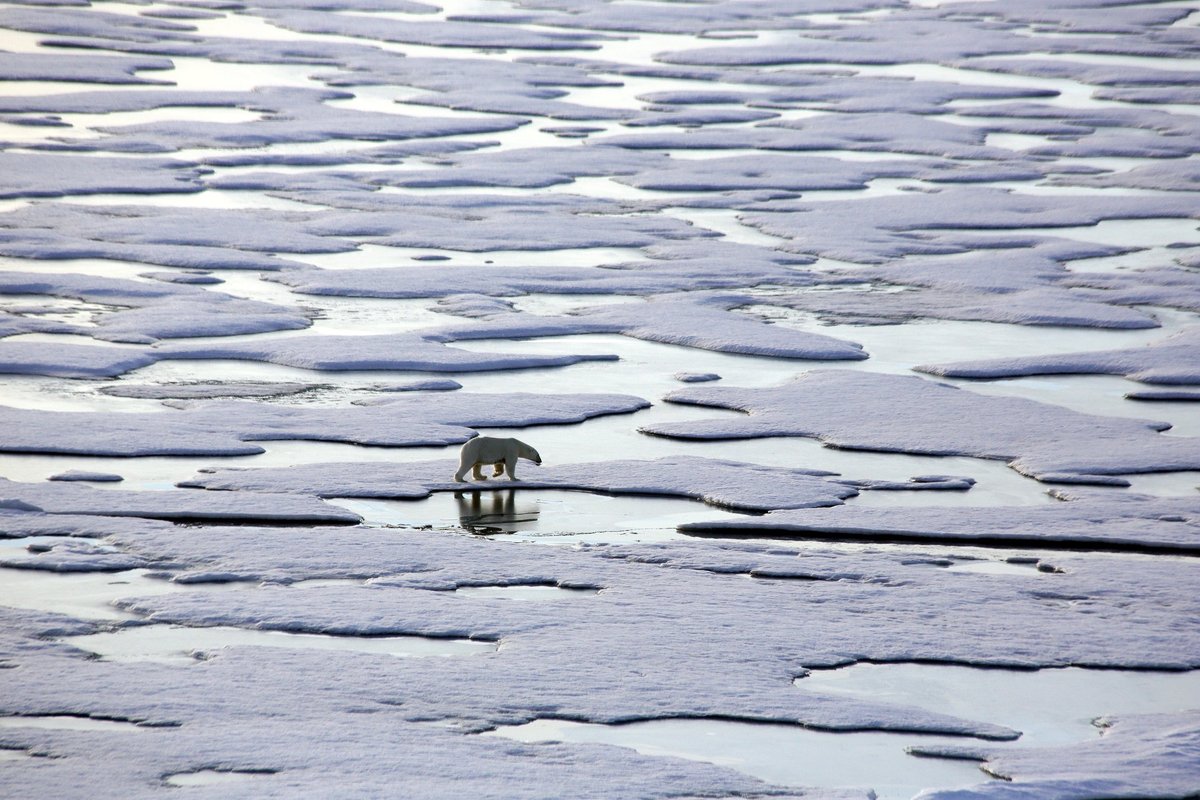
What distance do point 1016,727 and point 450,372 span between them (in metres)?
4.14

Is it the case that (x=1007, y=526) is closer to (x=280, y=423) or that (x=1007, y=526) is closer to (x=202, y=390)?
(x=280, y=423)

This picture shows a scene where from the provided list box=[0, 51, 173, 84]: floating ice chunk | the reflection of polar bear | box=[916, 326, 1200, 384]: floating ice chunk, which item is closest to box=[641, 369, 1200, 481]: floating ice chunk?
box=[916, 326, 1200, 384]: floating ice chunk

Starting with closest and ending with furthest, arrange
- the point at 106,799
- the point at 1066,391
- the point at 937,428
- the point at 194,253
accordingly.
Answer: the point at 106,799 → the point at 937,428 → the point at 1066,391 → the point at 194,253

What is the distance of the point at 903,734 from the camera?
4312mm

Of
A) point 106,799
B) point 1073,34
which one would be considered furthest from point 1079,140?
point 106,799

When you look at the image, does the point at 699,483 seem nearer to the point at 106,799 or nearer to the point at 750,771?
the point at 750,771

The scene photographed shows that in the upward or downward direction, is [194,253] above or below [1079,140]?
below

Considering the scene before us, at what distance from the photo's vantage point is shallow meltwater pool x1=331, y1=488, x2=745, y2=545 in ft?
19.1

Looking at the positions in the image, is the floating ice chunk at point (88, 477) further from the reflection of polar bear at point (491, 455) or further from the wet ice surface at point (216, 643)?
the wet ice surface at point (216, 643)

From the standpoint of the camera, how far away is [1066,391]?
7.84 meters

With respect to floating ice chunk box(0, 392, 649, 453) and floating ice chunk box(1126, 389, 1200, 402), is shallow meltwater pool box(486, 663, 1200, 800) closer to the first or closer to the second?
floating ice chunk box(0, 392, 649, 453)

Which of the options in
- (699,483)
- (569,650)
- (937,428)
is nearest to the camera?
(569,650)

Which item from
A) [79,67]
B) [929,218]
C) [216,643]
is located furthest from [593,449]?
[79,67]

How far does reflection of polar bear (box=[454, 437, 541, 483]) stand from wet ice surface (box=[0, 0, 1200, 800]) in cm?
10
